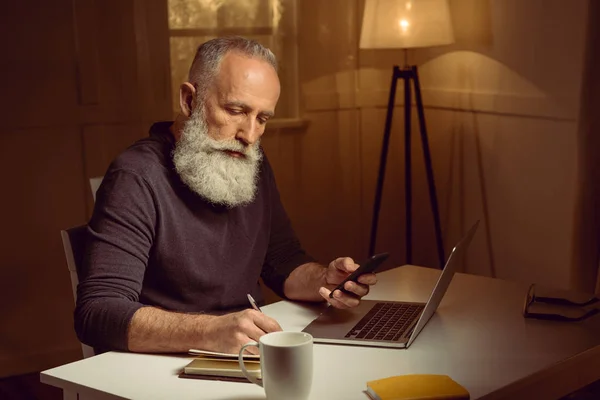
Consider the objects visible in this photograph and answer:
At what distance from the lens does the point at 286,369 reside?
48.5 inches

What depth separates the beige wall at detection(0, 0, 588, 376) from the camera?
346 centimetres

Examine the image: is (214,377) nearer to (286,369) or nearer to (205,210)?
(286,369)

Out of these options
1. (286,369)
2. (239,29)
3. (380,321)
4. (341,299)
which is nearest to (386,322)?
(380,321)

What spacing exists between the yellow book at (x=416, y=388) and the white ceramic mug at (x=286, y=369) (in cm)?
11

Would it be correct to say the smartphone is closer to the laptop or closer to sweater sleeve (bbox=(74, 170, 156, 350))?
the laptop

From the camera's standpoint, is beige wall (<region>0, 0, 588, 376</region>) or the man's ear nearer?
the man's ear

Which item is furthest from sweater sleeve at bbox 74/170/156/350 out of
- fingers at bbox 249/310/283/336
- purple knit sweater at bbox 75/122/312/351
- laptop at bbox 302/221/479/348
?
laptop at bbox 302/221/479/348

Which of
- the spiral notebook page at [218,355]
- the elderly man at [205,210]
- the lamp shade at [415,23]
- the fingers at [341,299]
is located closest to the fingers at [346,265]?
the elderly man at [205,210]

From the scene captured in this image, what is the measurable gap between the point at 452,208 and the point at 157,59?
1.63 metres

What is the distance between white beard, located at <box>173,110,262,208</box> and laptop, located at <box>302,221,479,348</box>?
14.9 inches

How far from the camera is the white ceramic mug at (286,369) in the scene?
1229 mm

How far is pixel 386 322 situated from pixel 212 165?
0.57 m

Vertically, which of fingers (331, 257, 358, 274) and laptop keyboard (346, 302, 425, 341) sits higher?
fingers (331, 257, 358, 274)

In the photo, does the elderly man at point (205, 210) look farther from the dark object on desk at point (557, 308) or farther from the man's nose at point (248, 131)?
the dark object on desk at point (557, 308)
